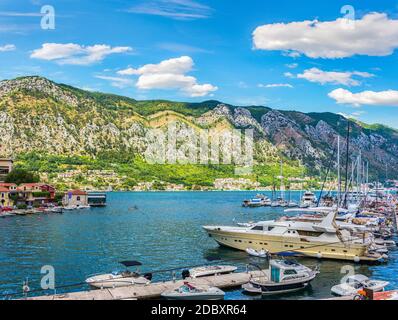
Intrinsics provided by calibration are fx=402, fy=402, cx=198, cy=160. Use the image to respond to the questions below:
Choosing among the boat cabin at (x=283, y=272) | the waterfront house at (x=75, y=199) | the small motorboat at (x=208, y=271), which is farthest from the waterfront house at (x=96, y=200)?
the boat cabin at (x=283, y=272)

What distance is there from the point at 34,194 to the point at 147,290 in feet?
313

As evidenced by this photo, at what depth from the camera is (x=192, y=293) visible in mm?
27484

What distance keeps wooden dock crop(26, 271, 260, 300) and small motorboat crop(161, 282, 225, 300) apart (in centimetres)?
145

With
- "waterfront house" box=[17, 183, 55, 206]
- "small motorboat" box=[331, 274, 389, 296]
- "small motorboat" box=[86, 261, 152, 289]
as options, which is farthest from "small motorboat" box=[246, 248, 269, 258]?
"waterfront house" box=[17, 183, 55, 206]

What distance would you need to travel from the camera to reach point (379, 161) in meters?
171

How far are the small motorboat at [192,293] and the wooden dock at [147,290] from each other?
4.76 feet

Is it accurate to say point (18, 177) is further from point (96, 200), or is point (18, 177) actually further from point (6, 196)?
point (96, 200)

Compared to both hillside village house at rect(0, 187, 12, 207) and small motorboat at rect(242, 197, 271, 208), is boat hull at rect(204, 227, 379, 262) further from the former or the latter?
small motorboat at rect(242, 197, 271, 208)

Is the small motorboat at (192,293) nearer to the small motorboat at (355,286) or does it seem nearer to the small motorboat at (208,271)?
the small motorboat at (208,271)

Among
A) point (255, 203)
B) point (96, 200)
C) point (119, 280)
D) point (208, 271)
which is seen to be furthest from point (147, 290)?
point (255, 203)
